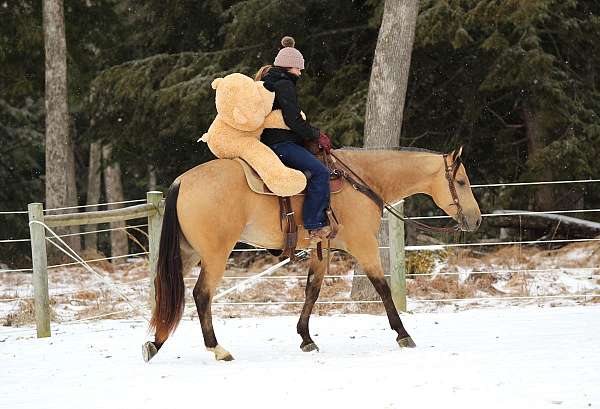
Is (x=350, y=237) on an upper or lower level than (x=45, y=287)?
upper

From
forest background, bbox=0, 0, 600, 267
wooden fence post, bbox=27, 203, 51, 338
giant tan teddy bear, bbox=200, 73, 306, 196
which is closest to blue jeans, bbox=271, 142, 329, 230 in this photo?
giant tan teddy bear, bbox=200, 73, 306, 196

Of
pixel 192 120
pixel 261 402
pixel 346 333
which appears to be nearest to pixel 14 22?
pixel 192 120

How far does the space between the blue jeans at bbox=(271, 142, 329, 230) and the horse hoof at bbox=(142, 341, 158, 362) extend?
1417mm

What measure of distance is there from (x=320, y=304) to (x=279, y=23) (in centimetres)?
568

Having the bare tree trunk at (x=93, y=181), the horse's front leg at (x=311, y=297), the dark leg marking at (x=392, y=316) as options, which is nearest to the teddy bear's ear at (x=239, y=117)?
the horse's front leg at (x=311, y=297)

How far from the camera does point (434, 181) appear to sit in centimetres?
775

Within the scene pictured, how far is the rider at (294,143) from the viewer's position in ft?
23.3

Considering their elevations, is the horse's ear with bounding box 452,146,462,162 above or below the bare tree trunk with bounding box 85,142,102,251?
above

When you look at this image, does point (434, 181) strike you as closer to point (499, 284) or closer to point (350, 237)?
point (350, 237)

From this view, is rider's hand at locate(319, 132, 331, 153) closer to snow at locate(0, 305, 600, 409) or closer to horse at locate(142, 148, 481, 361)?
horse at locate(142, 148, 481, 361)

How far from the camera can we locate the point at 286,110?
279 inches

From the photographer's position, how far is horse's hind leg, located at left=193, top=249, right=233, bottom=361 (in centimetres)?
698

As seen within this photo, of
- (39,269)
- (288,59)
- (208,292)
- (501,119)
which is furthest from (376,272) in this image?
(501,119)

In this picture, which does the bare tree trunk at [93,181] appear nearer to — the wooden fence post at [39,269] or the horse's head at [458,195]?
the wooden fence post at [39,269]
